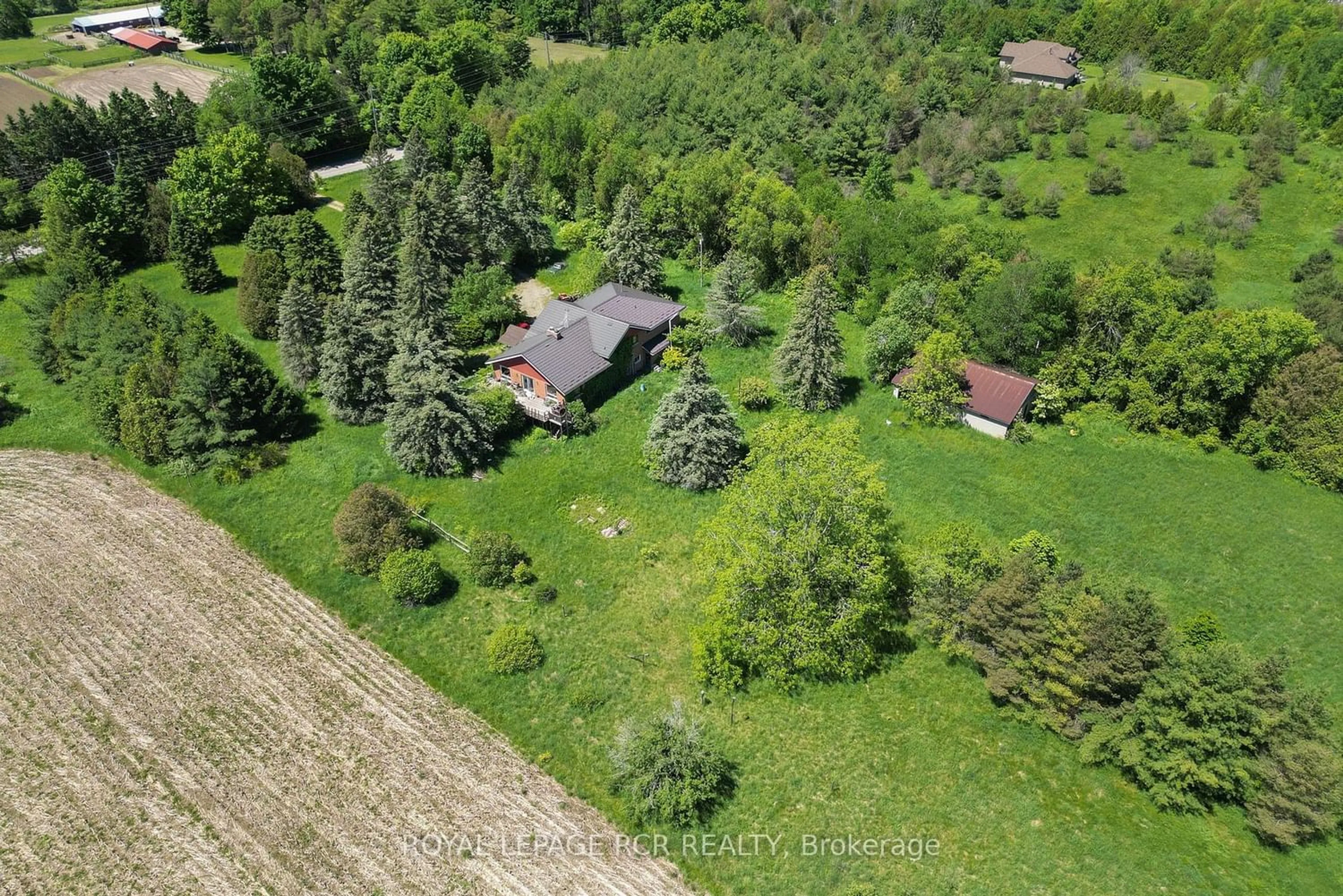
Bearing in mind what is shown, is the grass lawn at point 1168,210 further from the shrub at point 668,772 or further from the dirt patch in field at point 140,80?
the dirt patch in field at point 140,80

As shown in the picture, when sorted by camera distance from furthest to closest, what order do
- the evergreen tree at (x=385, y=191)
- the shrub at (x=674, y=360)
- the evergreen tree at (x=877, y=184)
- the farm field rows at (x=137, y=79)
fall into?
the farm field rows at (x=137, y=79) < the evergreen tree at (x=877, y=184) < the evergreen tree at (x=385, y=191) < the shrub at (x=674, y=360)

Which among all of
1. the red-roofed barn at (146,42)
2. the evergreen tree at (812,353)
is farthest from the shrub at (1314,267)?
the red-roofed barn at (146,42)

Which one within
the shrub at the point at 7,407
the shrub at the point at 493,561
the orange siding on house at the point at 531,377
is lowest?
the shrub at the point at 7,407

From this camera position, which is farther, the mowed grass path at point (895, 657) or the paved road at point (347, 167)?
the paved road at point (347, 167)

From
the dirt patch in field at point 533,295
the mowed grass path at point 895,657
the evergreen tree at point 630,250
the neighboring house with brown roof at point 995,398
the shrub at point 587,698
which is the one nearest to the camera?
the mowed grass path at point 895,657

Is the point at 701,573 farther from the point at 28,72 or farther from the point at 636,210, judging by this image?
the point at 28,72

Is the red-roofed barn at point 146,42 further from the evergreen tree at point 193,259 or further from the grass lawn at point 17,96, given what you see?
the evergreen tree at point 193,259

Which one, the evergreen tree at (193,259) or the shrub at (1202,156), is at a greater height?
the shrub at (1202,156)

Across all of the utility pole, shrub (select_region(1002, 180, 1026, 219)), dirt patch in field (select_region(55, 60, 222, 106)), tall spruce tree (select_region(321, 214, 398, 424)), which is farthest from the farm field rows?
shrub (select_region(1002, 180, 1026, 219))
